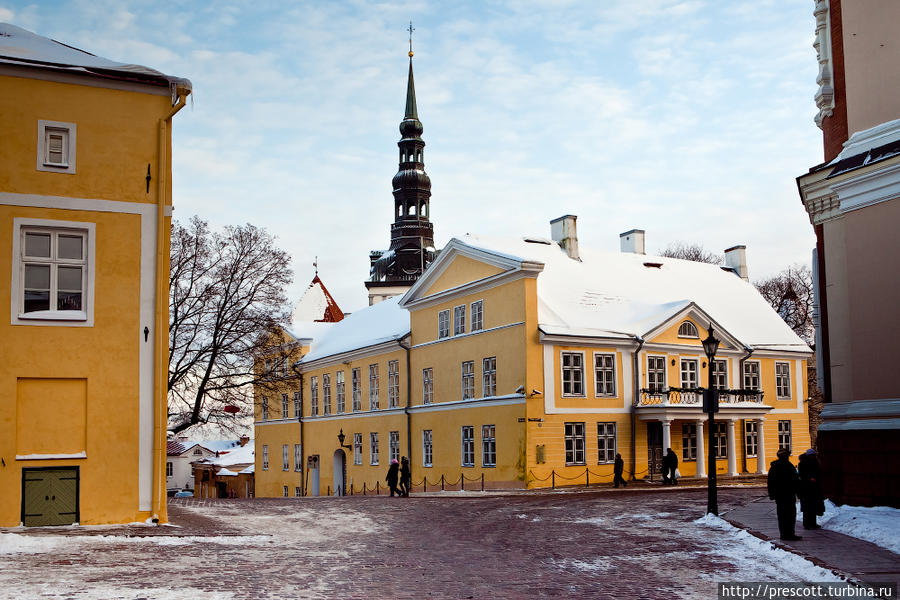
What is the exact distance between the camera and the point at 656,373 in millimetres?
38375

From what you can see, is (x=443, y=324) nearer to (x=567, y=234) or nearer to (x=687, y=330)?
(x=567, y=234)

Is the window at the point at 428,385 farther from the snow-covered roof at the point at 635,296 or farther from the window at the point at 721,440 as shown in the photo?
the window at the point at 721,440

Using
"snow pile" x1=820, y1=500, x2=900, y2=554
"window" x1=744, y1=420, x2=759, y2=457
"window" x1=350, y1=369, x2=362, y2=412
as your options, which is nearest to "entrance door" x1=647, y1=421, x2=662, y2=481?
"window" x1=744, y1=420, x2=759, y2=457

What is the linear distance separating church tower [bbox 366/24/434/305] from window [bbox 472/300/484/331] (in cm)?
3602

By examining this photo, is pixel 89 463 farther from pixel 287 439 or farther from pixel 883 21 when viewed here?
pixel 287 439

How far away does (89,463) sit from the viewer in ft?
55.9

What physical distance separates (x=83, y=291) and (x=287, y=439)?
136ft

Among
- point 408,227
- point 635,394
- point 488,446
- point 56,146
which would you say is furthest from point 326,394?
point 56,146

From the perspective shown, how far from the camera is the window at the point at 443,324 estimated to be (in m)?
41.3

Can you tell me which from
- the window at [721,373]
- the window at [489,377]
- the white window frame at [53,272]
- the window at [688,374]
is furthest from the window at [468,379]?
the white window frame at [53,272]

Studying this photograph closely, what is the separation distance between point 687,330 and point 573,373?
6294mm

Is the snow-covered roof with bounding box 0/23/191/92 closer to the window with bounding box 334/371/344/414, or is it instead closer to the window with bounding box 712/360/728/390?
the window with bounding box 712/360/728/390

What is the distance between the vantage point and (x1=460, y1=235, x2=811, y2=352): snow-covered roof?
37.6m

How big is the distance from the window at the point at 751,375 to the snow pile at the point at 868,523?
24.9 m
